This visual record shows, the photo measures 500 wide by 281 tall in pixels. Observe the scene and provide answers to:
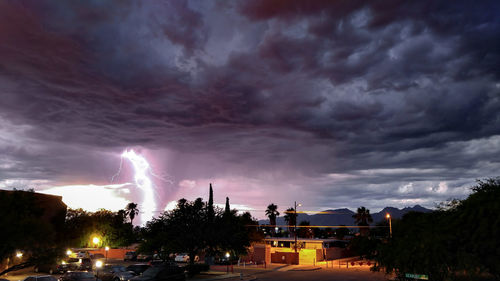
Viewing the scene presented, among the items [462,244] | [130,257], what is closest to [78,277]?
[462,244]

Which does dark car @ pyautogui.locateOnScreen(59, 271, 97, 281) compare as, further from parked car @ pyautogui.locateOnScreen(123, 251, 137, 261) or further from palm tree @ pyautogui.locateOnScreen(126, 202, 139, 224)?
palm tree @ pyautogui.locateOnScreen(126, 202, 139, 224)

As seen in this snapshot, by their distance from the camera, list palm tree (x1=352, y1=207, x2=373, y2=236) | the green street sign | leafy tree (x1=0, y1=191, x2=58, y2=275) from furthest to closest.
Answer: palm tree (x1=352, y1=207, x2=373, y2=236)
leafy tree (x1=0, y1=191, x2=58, y2=275)
the green street sign

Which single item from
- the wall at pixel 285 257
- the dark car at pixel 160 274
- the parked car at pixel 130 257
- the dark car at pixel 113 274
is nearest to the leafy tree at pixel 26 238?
the dark car at pixel 160 274

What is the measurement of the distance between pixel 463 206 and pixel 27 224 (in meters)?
19.9

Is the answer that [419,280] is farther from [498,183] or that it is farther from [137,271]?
[137,271]

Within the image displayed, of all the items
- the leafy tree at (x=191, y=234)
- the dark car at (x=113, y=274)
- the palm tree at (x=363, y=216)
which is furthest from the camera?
the palm tree at (x=363, y=216)

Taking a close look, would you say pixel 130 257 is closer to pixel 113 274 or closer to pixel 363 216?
pixel 113 274

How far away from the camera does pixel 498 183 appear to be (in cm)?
1476

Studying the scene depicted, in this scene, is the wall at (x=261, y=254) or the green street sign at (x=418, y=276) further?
the wall at (x=261, y=254)

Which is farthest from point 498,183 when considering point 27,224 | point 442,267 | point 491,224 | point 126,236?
point 126,236

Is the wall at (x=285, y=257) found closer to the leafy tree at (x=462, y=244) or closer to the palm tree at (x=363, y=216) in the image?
the leafy tree at (x=462, y=244)

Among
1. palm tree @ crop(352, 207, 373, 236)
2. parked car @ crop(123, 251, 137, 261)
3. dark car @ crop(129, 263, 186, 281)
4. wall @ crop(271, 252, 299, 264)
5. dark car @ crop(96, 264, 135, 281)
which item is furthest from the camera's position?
palm tree @ crop(352, 207, 373, 236)

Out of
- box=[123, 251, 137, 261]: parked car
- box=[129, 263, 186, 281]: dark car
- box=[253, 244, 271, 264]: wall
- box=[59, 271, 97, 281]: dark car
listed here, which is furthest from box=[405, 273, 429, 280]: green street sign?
box=[123, 251, 137, 261]: parked car

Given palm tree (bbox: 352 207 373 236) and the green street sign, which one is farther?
palm tree (bbox: 352 207 373 236)
